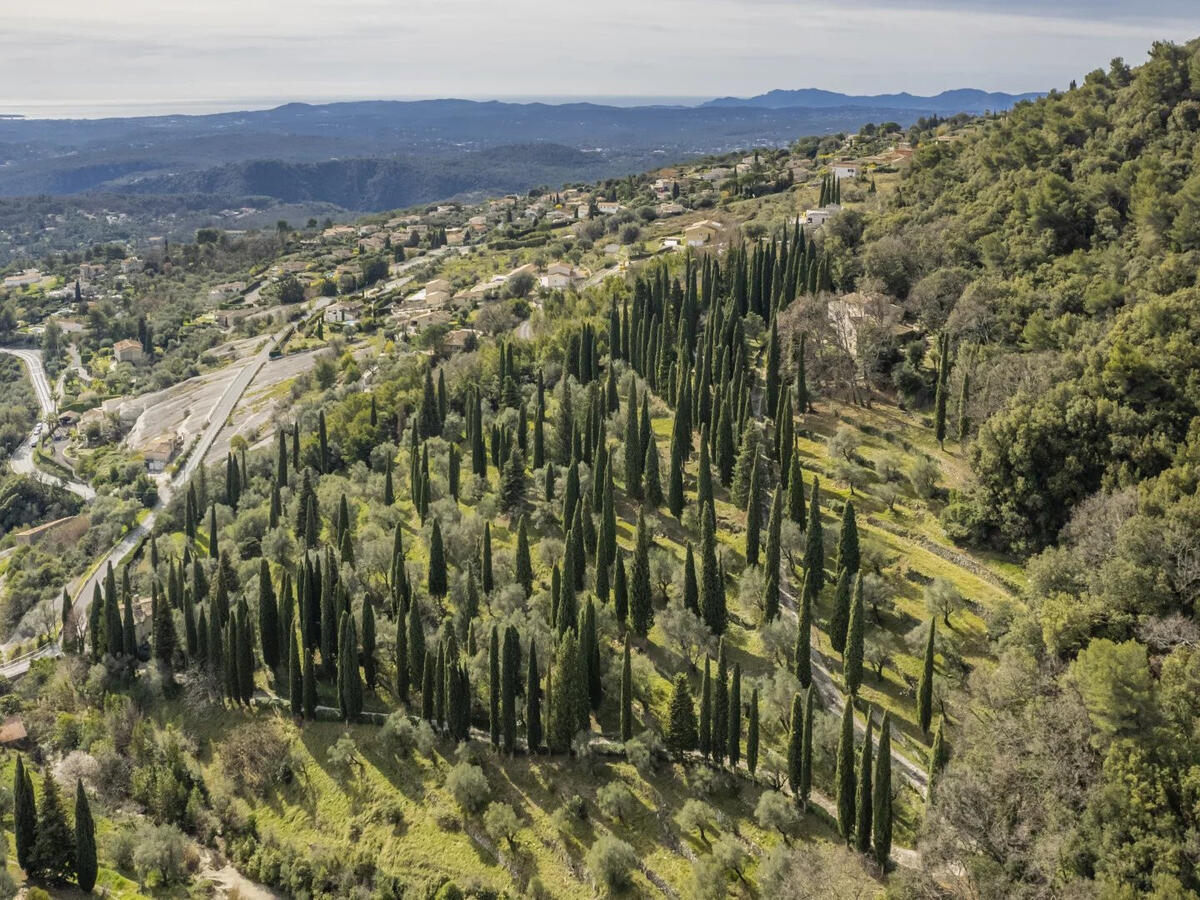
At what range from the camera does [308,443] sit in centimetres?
7381

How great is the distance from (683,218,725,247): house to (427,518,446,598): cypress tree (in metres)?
63.6

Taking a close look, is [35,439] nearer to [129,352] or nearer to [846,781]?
Answer: [129,352]

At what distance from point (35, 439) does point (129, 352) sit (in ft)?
85.6

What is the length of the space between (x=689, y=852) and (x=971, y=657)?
1498cm

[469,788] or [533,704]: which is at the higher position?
[533,704]

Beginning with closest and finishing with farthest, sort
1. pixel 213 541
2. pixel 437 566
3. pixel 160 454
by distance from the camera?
pixel 437 566, pixel 213 541, pixel 160 454

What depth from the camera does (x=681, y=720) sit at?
3488 centimetres

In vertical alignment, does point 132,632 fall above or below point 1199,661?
below

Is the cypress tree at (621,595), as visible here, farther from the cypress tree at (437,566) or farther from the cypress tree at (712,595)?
the cypress tree at (437,566)

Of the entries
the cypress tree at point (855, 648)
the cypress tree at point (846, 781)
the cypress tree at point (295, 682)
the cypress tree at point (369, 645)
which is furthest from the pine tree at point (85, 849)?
the cypress tree at point (855, 648)

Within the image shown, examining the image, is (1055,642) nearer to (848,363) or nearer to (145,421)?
(848,363)

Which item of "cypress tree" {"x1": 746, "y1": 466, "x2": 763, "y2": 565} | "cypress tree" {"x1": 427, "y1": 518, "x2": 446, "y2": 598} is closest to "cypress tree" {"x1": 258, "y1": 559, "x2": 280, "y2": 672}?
"cypress tree" {"x1": 427, "y1": 518, "x2": 446, "y2": 598}

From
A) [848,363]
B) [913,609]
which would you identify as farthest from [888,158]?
[913,609]

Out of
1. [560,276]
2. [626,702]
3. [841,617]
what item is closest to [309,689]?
[626,702]
